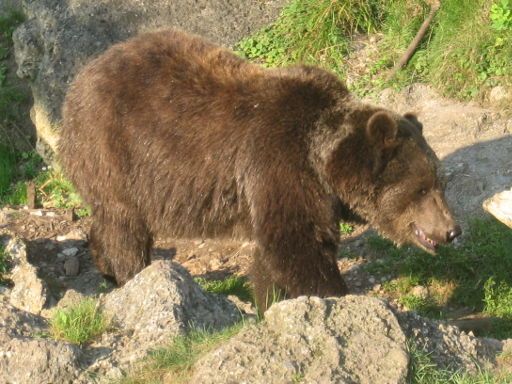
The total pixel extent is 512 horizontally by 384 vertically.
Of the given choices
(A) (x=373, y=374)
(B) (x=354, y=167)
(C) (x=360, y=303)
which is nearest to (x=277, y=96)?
(B) (x=354, y=167)

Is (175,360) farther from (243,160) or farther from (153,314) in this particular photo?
(243,160)

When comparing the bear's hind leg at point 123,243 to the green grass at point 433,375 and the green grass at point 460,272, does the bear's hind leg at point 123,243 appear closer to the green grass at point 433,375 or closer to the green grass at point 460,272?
the green grass at point 460,272

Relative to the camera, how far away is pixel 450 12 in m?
11.5

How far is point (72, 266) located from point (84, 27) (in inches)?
121

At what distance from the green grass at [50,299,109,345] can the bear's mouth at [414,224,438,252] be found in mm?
2805

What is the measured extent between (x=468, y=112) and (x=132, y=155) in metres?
4.20

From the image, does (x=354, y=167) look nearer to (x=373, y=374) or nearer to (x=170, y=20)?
(x=373, y=374)

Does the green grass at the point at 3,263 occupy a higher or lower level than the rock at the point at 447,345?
lower

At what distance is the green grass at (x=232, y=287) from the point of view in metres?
9.36

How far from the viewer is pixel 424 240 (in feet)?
26.2

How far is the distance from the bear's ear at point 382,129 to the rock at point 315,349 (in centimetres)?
220

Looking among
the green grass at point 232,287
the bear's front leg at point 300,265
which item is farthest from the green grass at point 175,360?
the green grass at point 232,287

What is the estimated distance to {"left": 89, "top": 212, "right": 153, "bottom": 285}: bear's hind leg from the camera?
8570 mm

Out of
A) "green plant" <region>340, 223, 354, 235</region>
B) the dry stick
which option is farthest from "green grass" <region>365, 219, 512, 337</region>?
the dry stick
